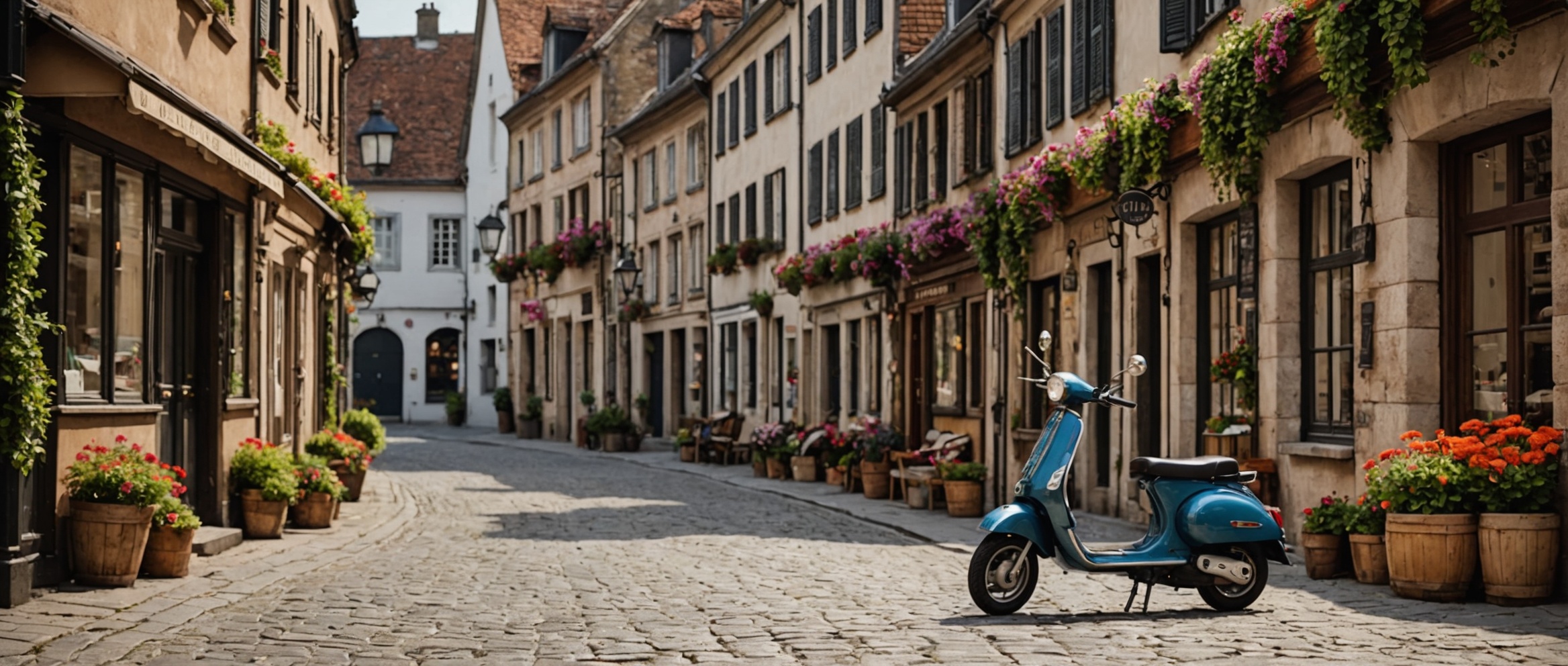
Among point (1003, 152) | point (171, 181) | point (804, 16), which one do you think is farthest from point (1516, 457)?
point (804, 16)

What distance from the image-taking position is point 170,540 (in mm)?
11867

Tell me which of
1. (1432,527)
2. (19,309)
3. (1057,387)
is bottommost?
(1432,527)

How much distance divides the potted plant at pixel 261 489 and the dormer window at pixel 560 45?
33.8m

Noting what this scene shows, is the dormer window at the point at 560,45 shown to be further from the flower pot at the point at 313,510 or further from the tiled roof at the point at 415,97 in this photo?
the flower pot at the point at 313,510

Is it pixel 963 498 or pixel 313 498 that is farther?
pixel 963 498

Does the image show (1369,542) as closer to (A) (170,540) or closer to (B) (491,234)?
(A) (170,540)

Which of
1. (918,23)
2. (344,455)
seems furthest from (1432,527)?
(918,23)

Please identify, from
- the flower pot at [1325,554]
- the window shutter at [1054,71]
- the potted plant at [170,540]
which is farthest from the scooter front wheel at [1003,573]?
the window shutter at [1054,71]

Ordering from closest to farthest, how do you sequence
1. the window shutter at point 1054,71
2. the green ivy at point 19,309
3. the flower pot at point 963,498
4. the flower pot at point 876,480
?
the green ivy at point 19,309 < the flower pot at point 963,498 < the window shutter at point 1054,71 < the flower pot at point 876,480

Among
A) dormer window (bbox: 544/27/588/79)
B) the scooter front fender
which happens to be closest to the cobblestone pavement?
the scooter front fender

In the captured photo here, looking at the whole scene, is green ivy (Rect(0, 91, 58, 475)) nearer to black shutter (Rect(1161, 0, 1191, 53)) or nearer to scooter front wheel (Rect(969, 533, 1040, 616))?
scooter front wheel (Rect(969, 533, 1040, 616))

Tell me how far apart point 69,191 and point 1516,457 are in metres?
8.17

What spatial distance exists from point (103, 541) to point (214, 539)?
279cm

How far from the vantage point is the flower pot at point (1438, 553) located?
397 inches
